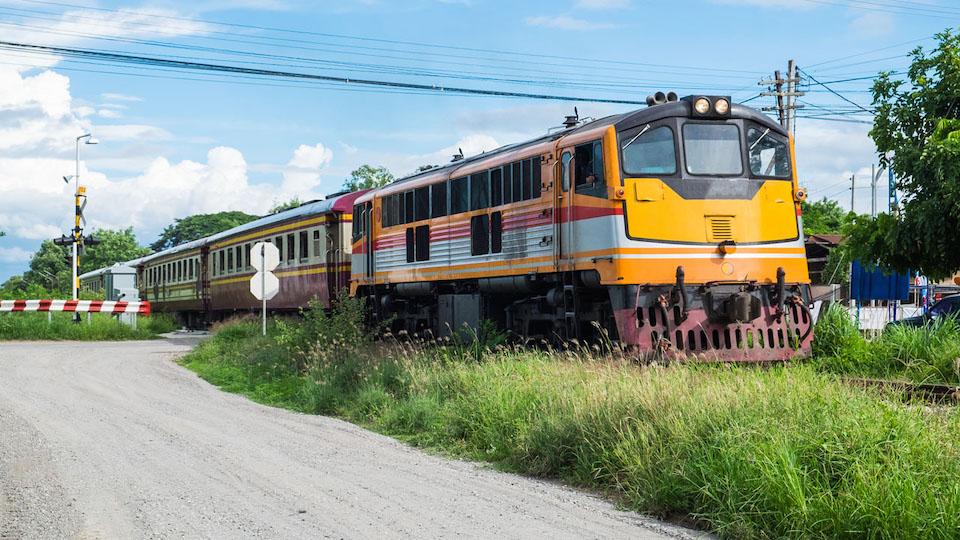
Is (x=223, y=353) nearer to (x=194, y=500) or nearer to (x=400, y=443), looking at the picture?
(x=400, y=443)

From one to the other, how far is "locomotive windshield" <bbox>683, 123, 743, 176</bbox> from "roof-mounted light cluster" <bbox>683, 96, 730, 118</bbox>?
0.55 ft

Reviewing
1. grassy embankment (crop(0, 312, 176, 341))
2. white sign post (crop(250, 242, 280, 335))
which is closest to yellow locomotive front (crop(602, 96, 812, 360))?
white sign post (crop(250, 242, 280, 335))

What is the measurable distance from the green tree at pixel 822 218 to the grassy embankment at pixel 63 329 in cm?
2889

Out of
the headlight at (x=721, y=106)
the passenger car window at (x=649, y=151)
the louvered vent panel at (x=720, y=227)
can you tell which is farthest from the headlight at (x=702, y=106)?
the louvered vent panel at (x=720, y=227)

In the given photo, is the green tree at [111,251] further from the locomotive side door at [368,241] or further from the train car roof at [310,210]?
the locomotive side door at [368,241]

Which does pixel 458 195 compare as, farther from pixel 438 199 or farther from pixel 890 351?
pixel 890 351

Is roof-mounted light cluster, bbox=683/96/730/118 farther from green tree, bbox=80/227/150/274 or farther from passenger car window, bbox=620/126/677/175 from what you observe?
green tree, bbox=80/227/150/274

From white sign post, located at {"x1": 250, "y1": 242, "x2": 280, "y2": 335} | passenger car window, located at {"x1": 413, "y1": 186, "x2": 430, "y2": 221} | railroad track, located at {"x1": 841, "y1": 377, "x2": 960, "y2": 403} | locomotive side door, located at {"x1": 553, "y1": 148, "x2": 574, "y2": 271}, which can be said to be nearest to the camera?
railroad track, located at {"x1": 841, "y1": 377, "x2": 960, "y2": 403}

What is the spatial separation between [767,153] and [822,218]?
172ft

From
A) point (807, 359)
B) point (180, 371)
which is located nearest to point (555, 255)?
point (807, 359)

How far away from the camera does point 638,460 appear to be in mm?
7051

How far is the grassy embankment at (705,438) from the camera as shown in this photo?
18.3 ft

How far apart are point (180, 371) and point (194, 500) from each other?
12820 mm

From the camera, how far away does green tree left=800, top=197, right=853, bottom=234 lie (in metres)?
56.0
